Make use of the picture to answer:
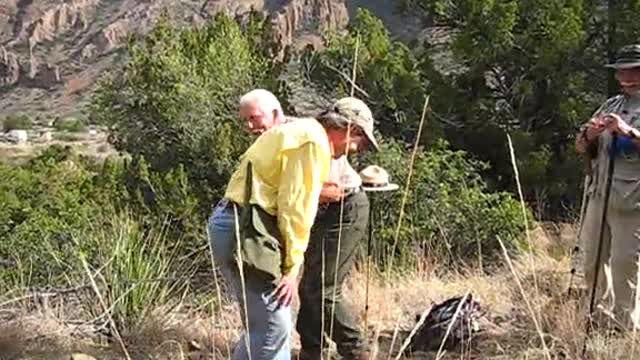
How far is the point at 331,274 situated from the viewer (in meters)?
4.45

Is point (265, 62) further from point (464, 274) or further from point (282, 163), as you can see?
point (282, 163)

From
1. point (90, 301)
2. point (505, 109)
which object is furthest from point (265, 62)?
point (90, 301)

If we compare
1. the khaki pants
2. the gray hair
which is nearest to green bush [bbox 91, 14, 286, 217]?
the khaki pants

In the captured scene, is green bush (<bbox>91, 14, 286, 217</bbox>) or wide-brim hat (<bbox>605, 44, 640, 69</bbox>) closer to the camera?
wide-brim hat (<bbox>605, 44, 640, 69</bbox>)

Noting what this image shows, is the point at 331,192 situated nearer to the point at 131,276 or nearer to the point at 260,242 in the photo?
the point at 260,242

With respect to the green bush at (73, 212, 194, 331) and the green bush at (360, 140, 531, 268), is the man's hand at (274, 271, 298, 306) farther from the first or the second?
the green bush at (360, 140, 531, 268)

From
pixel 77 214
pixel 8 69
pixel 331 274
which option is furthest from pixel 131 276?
pixel 8 69

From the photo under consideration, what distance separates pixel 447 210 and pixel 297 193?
678 cm

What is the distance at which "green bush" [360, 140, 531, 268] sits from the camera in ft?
29.6

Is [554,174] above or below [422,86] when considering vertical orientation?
below

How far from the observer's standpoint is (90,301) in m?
5.38

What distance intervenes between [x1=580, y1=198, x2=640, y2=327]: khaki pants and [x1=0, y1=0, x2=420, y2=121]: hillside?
139 ft

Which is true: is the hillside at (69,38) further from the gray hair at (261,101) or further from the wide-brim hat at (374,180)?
the gray hair at (261,101)

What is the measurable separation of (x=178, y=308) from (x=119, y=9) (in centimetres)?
6912
